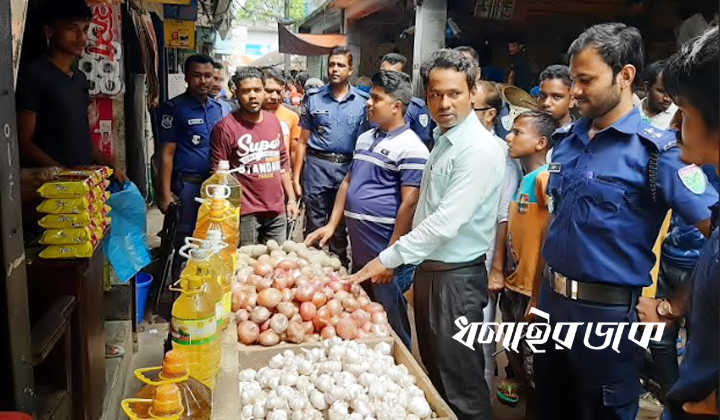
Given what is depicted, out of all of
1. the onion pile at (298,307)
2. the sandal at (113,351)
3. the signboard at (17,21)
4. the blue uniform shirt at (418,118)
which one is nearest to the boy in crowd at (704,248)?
the onion pile at (298,307)

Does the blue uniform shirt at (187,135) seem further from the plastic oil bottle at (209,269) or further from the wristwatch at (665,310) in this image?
the wristwatch at (665,310)

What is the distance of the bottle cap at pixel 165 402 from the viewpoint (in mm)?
1490

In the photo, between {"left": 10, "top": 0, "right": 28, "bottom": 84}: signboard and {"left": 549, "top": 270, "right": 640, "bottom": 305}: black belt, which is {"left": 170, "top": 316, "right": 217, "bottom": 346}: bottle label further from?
{"left": 549, "top": 270, "right": 640, "bottom": 305}: black belt

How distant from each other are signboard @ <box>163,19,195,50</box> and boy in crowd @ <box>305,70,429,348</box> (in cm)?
661

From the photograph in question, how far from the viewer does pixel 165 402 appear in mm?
1490

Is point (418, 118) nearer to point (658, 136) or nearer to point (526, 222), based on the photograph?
point (526, 222)

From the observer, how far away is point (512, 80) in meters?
9.91

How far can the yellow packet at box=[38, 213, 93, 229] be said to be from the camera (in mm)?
2094

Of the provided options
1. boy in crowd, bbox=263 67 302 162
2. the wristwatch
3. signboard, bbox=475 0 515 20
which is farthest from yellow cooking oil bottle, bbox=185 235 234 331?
signboard, bbox=475 0 515 20

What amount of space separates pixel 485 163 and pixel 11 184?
206 cm

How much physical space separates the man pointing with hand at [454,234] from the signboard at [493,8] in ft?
18.8

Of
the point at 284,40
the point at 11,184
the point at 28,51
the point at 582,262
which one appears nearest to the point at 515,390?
the point at 582,262

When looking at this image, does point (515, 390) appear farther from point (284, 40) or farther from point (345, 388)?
point (284, 40)

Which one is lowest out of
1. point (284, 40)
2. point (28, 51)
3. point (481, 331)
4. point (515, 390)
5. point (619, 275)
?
point (515, 390)
